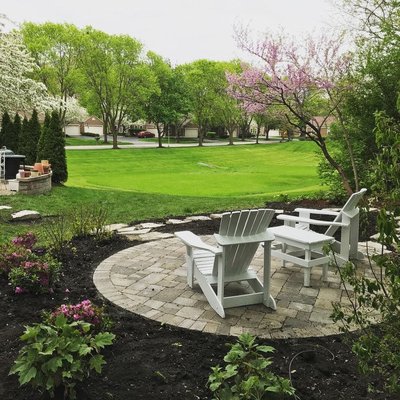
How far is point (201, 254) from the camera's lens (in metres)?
4.77

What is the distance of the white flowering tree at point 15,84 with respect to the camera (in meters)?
17.2

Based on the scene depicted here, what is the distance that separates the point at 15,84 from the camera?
17.6m

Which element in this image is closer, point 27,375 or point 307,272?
point 27,375

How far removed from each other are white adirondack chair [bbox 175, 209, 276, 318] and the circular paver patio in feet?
0.41

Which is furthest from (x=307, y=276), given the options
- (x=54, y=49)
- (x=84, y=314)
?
(x=54, y=49)

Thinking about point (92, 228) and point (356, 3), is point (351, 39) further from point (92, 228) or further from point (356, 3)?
point (92, 228)

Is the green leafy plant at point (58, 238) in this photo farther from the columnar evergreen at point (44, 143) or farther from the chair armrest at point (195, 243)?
the columnar evergreen at point (44, 143)

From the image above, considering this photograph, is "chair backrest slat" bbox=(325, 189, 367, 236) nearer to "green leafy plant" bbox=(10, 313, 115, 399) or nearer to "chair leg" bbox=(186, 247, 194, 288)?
"chair leg" bbox=(186, 247, 194, 288)

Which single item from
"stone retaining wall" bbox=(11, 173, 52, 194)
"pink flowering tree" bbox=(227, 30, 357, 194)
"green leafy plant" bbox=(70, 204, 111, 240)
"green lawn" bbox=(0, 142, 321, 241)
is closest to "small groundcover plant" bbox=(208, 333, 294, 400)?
"green leafy plant" bbox=(70, 204, 111, 240)

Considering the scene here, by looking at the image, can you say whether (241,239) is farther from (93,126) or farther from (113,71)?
(93,126)

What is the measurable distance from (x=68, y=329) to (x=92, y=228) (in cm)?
421

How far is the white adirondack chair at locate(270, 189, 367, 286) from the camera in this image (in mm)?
4746

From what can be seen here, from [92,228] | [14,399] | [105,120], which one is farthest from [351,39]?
[105,120]

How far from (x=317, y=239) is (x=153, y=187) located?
1276 cm
